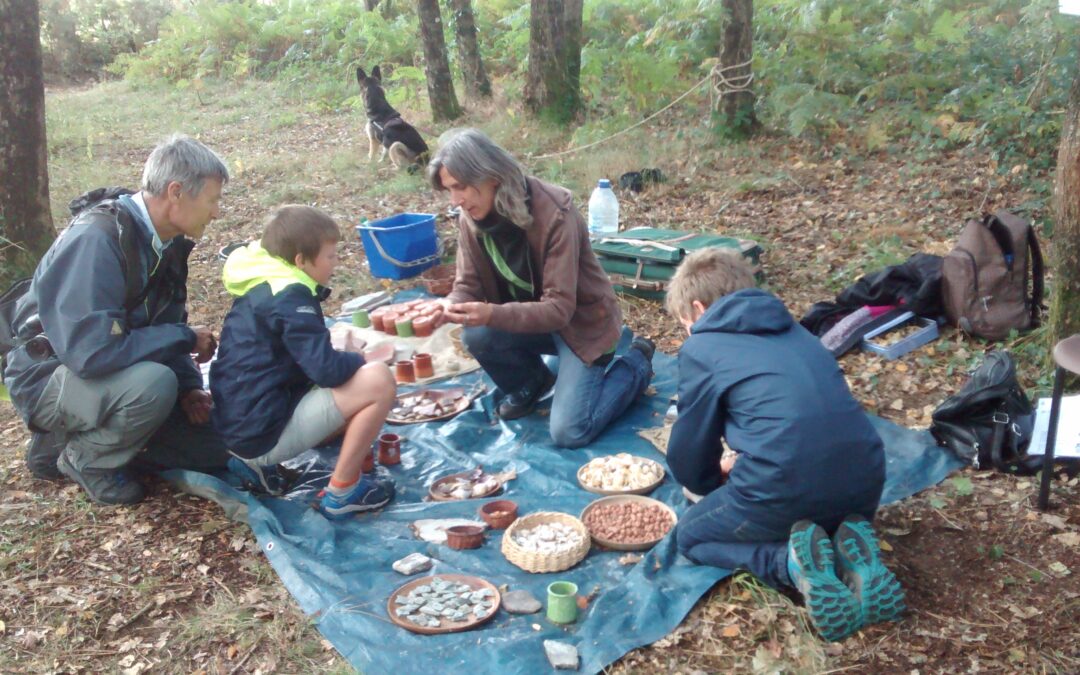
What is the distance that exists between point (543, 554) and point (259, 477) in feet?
4.37

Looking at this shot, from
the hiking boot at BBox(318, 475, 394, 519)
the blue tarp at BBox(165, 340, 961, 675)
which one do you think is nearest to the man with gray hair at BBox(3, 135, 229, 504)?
the blue tarp at BBox(165, 340, 961, 675)

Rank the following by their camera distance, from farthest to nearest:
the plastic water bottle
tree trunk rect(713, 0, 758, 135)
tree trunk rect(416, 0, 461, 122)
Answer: tree trunk rect(416, 0, 461, 122) < tree trunk rect(713, 0, 758, 135) < the plastic water bottle

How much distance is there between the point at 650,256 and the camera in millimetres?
5344

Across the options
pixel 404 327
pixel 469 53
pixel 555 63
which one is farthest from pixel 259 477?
pixel 469 53

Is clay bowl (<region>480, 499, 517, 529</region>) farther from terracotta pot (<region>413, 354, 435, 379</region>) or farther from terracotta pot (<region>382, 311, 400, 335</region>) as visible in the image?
terracotta pot (<region>382, 311, 400, 335</region>)

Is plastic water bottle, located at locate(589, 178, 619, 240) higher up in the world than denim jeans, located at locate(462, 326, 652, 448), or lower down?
higher up

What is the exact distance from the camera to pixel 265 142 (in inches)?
444

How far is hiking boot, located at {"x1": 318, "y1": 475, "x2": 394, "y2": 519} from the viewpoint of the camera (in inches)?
134

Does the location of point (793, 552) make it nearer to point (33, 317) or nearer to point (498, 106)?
point (33, 317)

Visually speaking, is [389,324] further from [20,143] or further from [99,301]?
[20,143]

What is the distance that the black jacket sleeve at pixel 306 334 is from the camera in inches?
124

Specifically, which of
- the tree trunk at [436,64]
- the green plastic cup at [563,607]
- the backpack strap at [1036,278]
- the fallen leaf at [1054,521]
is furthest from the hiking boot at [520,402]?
the tree trunk at [436,64]

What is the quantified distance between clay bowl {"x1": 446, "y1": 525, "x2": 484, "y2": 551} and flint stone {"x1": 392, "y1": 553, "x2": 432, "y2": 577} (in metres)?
0.12

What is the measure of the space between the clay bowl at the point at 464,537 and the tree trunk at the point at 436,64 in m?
8.19
